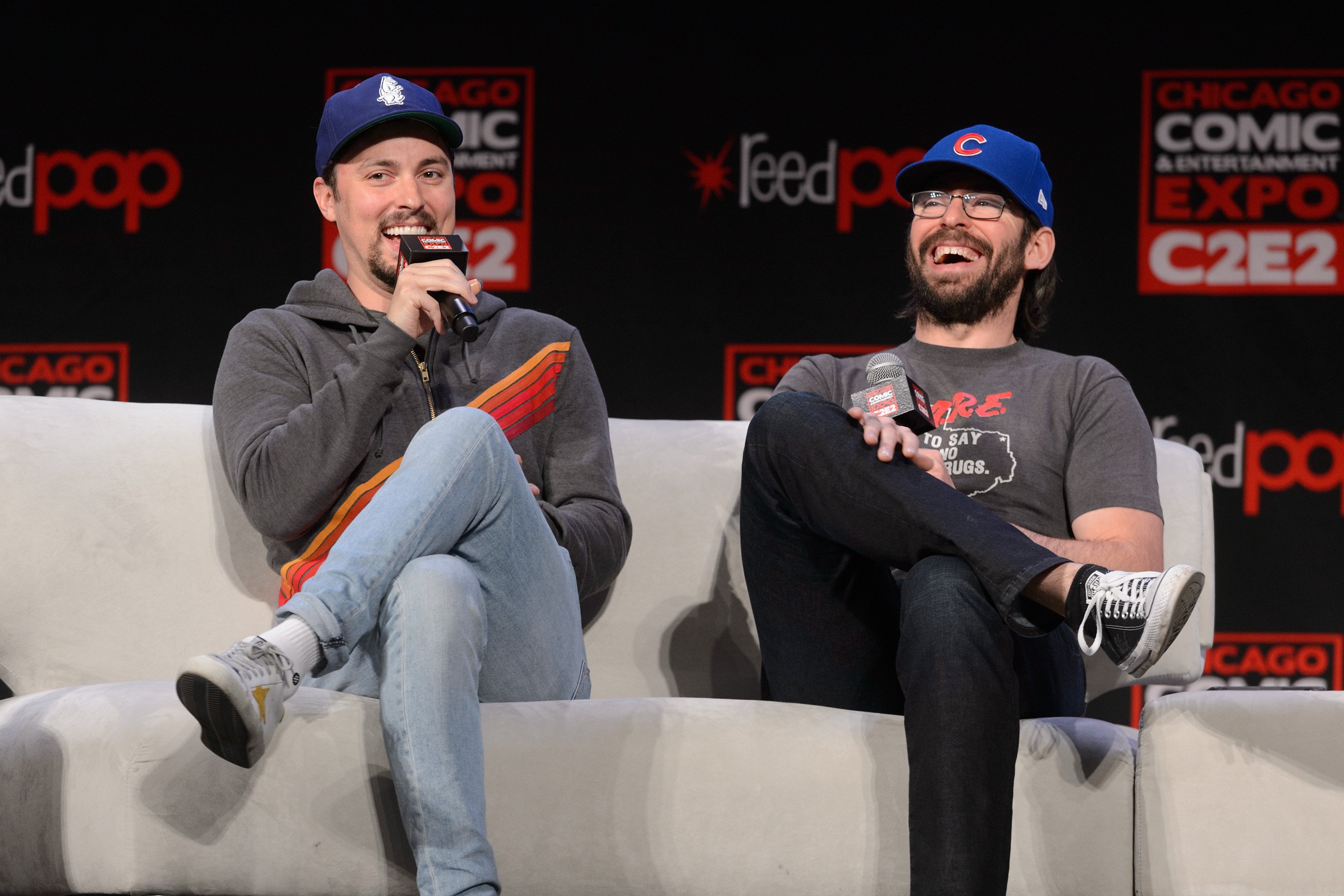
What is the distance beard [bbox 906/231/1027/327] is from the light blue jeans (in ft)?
2.87

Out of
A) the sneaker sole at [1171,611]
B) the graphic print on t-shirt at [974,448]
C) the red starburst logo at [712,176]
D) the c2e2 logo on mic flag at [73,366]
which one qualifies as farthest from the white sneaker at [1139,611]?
the c2e2 logo on mic flag at [73,366]

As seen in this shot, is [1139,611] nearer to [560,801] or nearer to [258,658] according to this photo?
[560,801]

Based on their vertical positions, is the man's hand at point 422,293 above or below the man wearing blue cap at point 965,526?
above

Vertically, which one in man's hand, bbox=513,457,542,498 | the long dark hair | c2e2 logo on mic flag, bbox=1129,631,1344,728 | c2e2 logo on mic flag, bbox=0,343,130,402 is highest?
the long dark hair

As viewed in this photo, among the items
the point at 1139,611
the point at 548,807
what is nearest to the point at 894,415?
the point at 1139,611

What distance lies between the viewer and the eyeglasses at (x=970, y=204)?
2275mm

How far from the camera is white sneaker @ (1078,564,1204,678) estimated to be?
142cm

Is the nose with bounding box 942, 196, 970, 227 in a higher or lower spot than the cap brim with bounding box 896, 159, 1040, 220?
lower

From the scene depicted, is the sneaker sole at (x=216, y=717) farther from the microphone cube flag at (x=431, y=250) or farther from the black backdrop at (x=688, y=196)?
the black backdrop at (x=688, y=196)

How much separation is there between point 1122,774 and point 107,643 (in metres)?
1.51

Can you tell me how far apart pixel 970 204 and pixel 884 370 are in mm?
590

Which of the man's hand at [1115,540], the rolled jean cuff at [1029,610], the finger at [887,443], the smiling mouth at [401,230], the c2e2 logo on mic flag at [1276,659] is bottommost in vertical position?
the c2e2 logo on mic flag at [1276,659]

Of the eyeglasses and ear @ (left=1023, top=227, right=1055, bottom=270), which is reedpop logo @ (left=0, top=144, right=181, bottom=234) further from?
ear @ (left=1023, top=227, right=1055, bottom=270)

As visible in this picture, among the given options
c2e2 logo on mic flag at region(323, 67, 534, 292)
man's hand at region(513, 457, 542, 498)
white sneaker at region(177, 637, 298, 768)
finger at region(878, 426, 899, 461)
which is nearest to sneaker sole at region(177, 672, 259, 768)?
→ white sneaker at region(177, 637, 298, 768)
